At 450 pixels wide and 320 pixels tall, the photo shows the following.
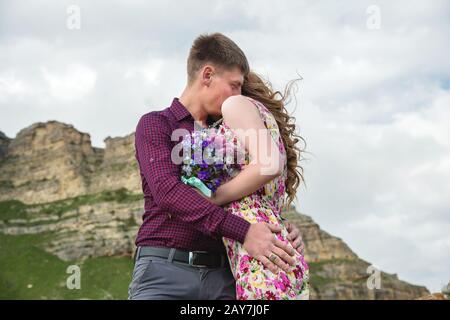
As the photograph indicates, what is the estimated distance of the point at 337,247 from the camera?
85.4m

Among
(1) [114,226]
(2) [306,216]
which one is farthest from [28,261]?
(2) [306,216]

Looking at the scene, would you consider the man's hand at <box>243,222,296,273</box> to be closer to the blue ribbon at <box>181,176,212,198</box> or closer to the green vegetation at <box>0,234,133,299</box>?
the blue ribbon at <box>181,176,212,198</box>

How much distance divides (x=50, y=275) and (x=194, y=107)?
67.5 metres

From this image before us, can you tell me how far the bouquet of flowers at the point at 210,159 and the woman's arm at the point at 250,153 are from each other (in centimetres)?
8

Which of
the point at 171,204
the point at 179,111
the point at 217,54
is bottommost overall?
the point at 171,204

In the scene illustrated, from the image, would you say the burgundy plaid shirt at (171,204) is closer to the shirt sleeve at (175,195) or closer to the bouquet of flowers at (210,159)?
the shirt sleeve at (175,195)

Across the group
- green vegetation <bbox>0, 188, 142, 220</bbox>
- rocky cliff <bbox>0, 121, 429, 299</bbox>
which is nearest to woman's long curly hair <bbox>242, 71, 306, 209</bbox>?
rocky cliff <bbox>0, 121, 429, 299</bbox>

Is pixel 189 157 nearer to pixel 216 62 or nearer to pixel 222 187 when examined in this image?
pixel 222 187

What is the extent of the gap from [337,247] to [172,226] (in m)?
83.6

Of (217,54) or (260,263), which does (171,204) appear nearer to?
(260,263)

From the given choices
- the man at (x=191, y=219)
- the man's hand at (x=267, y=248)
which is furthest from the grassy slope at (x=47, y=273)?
the man's hand at (x=267, y=248)

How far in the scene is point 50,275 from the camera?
68.0 metres

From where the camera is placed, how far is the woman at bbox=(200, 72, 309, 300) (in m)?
3.95

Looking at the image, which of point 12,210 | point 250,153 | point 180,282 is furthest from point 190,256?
point 12,210
